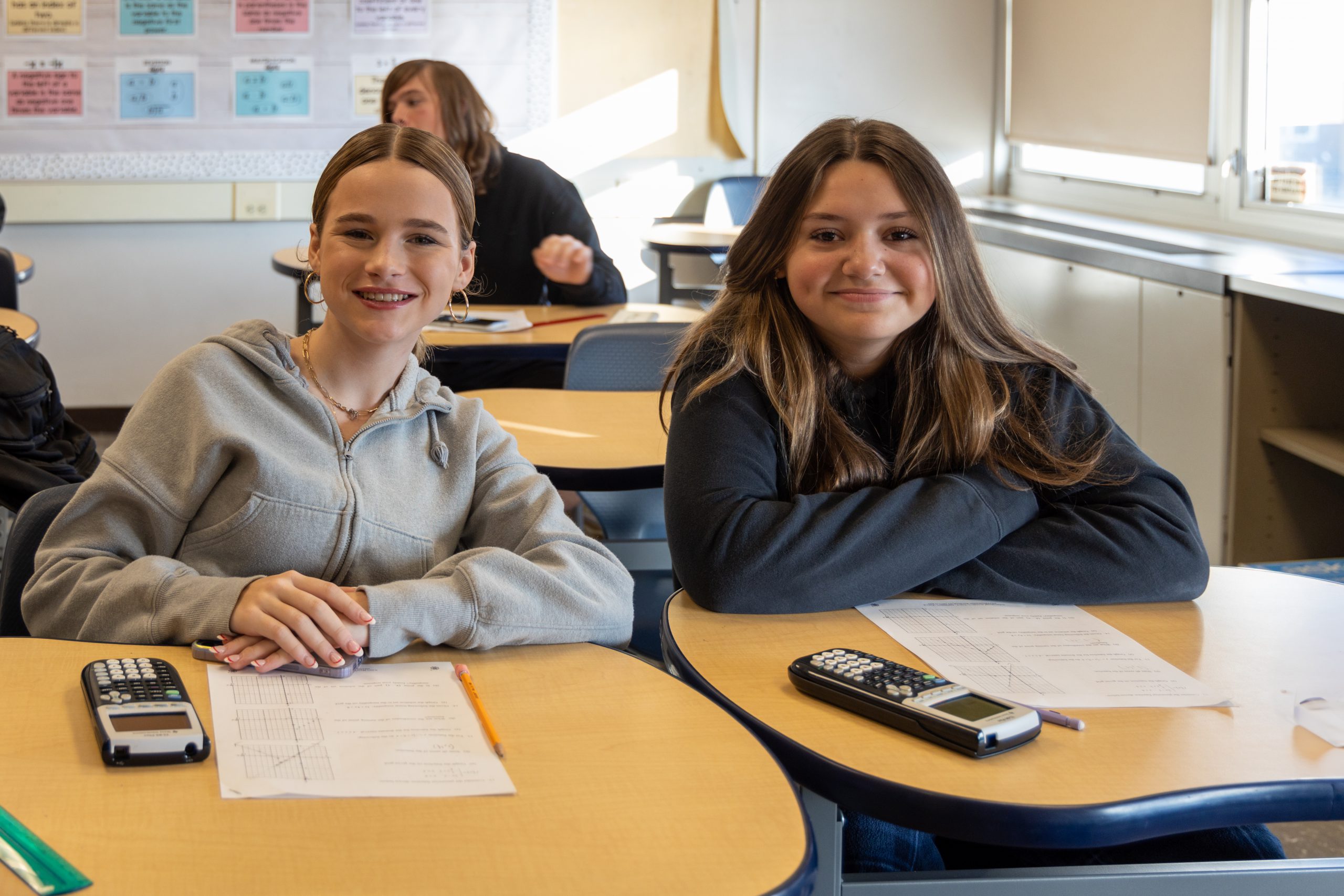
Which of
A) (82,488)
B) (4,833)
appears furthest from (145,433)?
(4,833)

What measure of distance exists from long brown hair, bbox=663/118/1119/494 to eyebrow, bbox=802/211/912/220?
0.6 inches

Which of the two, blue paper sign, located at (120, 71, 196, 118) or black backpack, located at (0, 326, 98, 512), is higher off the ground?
blue paper sign, located at (120, 71, 196, 118)

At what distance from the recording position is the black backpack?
2244 mm

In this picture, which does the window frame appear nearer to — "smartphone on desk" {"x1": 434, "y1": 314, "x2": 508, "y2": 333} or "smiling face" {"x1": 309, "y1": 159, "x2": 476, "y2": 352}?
"smartphone on desk" {"x1": 434, "y1": 314, "x2": 508, "y2": 333}

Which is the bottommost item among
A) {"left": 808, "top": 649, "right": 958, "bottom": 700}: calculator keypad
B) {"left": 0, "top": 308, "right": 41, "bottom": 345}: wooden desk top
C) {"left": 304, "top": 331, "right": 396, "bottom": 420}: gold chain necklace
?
{"left": 808, "top": 649, "right": 958, "bottom": 700}: calculator keypad

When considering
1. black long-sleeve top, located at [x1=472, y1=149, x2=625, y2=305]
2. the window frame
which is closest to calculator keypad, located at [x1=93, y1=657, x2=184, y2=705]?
black long-sleeve top, located at [x1=472, y1=149, x2=625, y2=305]

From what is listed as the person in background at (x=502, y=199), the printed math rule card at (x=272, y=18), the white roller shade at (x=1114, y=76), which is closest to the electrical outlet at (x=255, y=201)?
the printed math rule card at (x=272, y=18)

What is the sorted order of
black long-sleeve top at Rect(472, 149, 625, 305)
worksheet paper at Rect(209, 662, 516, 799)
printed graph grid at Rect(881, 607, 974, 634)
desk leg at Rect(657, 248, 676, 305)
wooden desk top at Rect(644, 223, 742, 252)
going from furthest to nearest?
desk leg at Rect(657, 248, 676, 305) < wooden desk top at Rect(644, 223, 742, 252) < black long-sleeve top at Rect(472, 149, 625, 305) < printed graph grid at Rect(881, 607, 974, 634) < worksheet paper at Rect(209, 662, 516, 799)

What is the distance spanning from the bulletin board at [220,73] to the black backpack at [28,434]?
2872 mm

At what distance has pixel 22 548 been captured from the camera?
1296 millimetres

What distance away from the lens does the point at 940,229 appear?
1539 mm

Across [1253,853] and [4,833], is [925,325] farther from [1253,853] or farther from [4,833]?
[4,833]

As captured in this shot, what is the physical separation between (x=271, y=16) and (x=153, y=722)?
4668mm

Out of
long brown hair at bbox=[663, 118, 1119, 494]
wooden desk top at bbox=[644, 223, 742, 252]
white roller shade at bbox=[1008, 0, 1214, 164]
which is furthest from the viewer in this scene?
wooden desk top at bbox=[644, 223, 742, 252]
